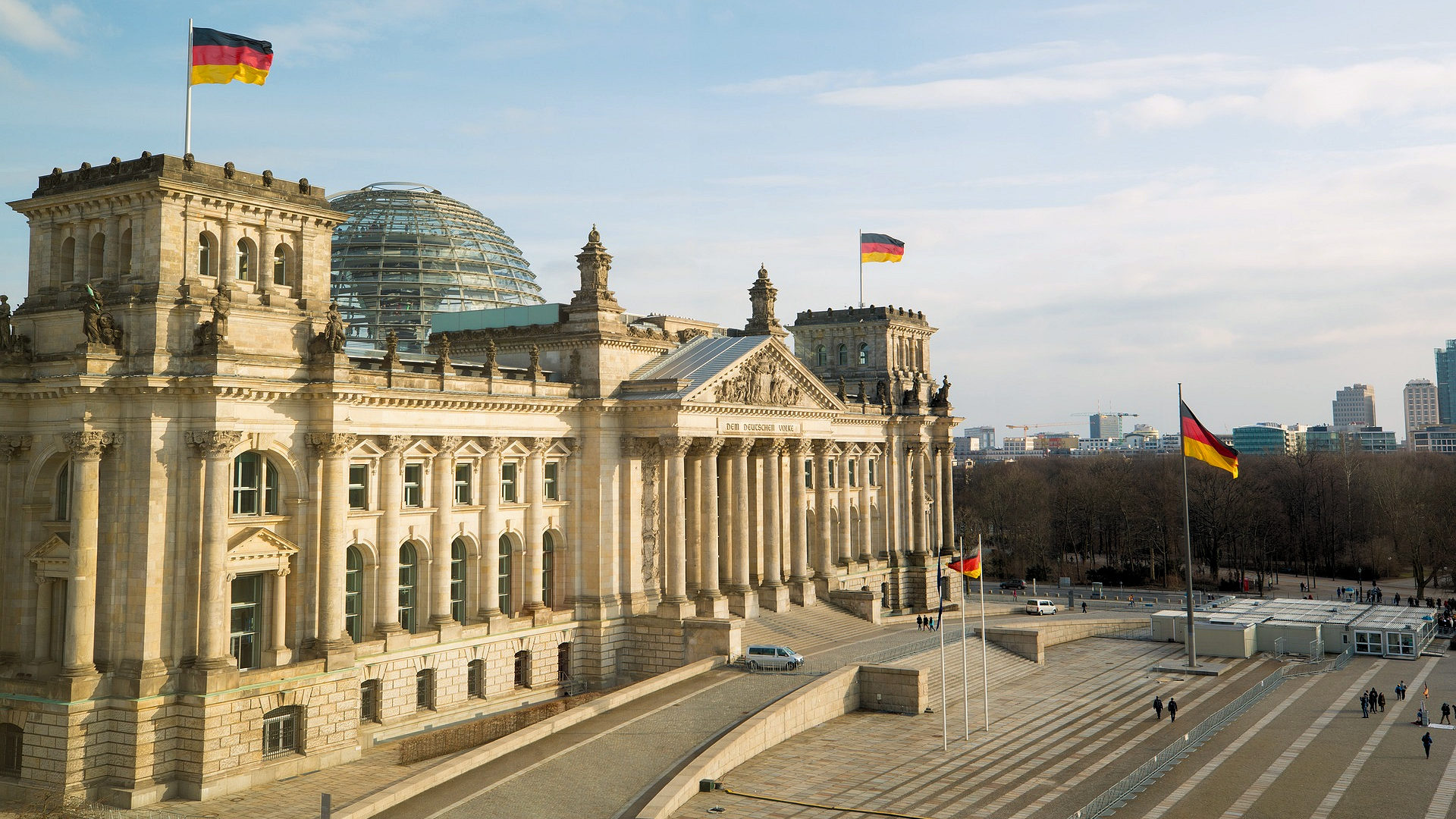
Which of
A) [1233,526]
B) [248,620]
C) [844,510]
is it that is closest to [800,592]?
[844,510]

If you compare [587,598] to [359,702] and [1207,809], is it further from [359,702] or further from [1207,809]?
[1207,809]

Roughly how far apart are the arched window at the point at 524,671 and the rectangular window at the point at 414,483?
35.7 feet

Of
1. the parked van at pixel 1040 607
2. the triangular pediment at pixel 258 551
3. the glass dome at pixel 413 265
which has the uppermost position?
the glass dome at pixel 413 265

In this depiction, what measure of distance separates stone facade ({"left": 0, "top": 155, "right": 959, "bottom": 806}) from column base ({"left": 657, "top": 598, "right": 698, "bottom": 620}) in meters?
0.19

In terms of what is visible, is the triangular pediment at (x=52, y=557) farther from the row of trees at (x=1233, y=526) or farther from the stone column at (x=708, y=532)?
the row of trees at (x=1233, y=526)

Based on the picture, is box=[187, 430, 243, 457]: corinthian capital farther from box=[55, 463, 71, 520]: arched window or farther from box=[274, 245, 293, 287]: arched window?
box=[274, 245, 293, 287]: arched window

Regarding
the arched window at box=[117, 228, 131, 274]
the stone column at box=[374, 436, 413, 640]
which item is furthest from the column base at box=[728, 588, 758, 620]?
the arched window at box=[117, 228, 131, 274]

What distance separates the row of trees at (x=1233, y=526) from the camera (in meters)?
129

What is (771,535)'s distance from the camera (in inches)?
2963

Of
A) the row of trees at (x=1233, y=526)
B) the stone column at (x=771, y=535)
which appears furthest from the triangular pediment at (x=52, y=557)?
the row of trees at (x=1233, y=526)

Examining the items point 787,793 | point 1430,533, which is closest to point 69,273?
point 787,793

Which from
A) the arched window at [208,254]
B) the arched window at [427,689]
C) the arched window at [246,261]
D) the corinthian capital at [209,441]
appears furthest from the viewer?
the arched window at [427,689]

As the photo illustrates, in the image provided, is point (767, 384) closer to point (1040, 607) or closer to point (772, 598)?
point (772, 598)

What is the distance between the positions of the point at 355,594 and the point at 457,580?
728cm
